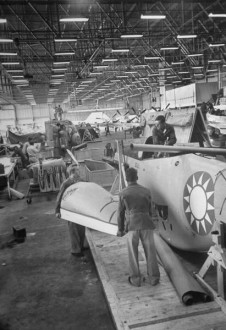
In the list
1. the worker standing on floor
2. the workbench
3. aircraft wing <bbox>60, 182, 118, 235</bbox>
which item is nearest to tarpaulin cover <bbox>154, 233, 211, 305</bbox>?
aircraft wing <bbox>60, 182, 118, 235</bbox>

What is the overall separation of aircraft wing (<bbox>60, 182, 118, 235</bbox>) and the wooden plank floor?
0.68 m

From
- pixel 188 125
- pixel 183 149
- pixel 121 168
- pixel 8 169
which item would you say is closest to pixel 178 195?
pixel 183 149

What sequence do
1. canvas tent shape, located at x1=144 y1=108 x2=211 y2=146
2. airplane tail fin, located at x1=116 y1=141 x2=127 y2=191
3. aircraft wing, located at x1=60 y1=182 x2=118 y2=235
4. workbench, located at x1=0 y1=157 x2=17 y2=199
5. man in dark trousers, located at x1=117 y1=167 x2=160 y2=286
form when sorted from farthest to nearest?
workbench, located at x1=0 y1=157 x2=17 y2=199, canvas tent shape, located at x1=144 y1=108 x2=211 y2=146, airplane tail fin, located at x1=116 y1=141 x2=127 y2=191, aircraft wing, located at x1=60 y1=182 x2=118 y2=235, man in dark trousers, located at x1=117 y1=167 x2=160 y2=286

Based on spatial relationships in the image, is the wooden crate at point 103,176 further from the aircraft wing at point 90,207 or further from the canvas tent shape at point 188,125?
the aircraft wing at point 90,207

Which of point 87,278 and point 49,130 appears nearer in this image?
point 87,278

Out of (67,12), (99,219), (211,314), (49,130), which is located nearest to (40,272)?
(99,219)

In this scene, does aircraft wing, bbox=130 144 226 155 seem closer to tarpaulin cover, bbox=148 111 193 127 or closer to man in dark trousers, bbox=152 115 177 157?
man in dark trousers, bbox=152 115 177 157

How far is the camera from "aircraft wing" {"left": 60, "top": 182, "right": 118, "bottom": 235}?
5902 millimetres

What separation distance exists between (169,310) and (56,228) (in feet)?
17.4

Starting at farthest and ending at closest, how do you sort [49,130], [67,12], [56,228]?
[67,12], [49,130], [56,228]

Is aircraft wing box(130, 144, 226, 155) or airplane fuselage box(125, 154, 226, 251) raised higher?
aircraft wing box(130, 144, 226, 155)

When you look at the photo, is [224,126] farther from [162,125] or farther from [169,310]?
[169,310]

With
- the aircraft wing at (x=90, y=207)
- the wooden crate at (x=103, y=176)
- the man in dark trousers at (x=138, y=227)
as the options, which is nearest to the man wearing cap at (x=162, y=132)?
Answer: the aircraft wing at (x=90, y=207)

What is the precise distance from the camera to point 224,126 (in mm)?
19422
